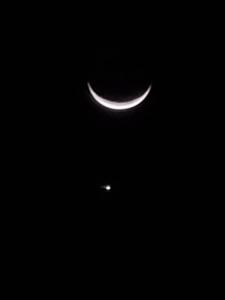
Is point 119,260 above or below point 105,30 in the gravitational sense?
below

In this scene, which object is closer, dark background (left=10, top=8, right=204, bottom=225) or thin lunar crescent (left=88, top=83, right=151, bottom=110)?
dark background (left=10, top=8, right=204, bottom=225)

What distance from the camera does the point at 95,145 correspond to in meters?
2.71

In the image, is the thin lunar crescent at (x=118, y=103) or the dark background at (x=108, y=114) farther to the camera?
the thin lunar crescent at (x=118, y=103)

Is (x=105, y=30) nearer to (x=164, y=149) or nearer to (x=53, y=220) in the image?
(x=164, y=149)

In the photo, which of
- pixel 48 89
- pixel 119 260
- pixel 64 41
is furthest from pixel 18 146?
pixel 119 260

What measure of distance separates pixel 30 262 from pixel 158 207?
1.29 m

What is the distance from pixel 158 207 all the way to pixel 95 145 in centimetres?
94

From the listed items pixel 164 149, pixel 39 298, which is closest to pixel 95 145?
pixel 164 149

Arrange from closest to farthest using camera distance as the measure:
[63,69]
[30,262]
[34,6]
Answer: [34,6], [63,69], [30,262]

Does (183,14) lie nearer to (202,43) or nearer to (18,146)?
(202,43)

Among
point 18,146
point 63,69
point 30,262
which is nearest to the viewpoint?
point 63,69

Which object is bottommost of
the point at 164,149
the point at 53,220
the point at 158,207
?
the point at 53,220

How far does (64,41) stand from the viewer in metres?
2.05

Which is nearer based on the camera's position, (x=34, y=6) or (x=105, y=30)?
(x=34, y=6)
